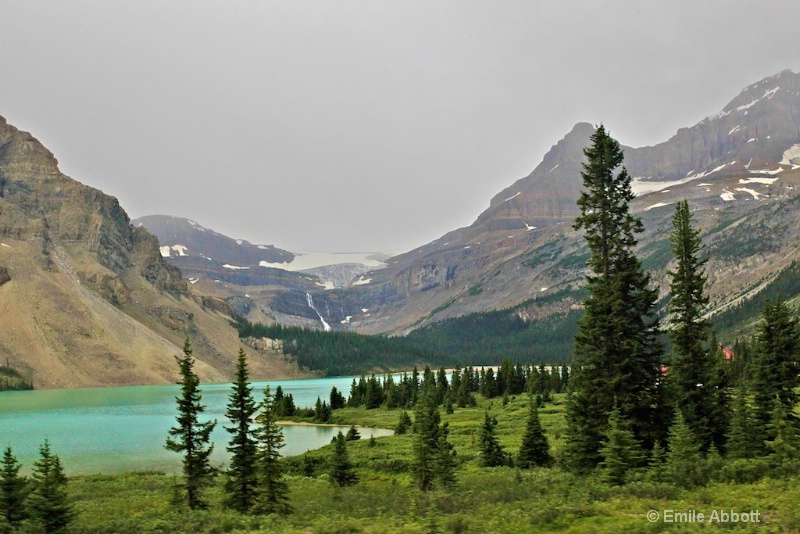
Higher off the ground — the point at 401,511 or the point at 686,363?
the point at 686,363

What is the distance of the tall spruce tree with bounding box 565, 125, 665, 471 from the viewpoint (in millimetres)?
32906

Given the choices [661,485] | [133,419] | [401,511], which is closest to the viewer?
[661,485]

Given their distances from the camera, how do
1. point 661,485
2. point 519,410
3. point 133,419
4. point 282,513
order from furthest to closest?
1. point 133,419
2. point 519,410
3. point 282,513
4. point 661,485

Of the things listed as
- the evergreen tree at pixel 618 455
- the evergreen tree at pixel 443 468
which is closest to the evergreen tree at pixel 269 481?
the evergreen tree at pixel 443 468

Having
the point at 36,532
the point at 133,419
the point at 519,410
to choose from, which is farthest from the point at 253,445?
the point at 133,419

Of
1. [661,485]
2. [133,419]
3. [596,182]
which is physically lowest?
[133,419]

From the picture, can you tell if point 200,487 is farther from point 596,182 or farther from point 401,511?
point 596,182

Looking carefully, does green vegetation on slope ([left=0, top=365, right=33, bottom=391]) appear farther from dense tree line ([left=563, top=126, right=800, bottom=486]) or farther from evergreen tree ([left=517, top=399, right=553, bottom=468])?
dense tree line ([left=563, top=126, right=800, bottom=486])

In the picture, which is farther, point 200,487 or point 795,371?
point 795,371

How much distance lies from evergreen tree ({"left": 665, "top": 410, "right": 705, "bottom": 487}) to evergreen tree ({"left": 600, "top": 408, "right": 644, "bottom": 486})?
4.92 ft

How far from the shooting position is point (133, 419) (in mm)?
106875

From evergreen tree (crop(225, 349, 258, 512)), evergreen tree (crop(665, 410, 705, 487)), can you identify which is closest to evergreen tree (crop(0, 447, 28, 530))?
evergreen tree (crop(225, 349, 258, 512))

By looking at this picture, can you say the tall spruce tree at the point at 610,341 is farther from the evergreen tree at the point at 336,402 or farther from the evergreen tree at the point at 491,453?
the evergreen tree at the point at 336,402

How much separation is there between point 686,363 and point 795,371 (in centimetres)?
753
